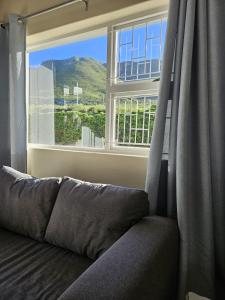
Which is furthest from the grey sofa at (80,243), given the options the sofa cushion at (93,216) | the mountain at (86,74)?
the mountain at (86,74)

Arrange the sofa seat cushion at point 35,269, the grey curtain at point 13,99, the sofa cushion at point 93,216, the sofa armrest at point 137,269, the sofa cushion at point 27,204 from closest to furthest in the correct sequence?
the sofa armrest at point 137,269
the sofa seat cushion at point 35,269
the sofa cushion at point 93,216
the sofa cushion at point 27,204
the grey curtain at point 13,99

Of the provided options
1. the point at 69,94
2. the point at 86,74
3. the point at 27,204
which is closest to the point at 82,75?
the point at 86,74

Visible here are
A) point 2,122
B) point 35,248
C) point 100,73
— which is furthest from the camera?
point 2,122

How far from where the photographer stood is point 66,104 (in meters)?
2.25

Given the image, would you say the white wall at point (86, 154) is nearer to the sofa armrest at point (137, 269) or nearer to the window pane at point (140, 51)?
the window pane at point (140, 51)

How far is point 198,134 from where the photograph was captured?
4.29 feet

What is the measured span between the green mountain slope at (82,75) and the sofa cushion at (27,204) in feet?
3.00

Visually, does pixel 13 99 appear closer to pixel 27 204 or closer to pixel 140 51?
pixel 27 204

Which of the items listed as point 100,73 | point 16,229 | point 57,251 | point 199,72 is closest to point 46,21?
point 100,73

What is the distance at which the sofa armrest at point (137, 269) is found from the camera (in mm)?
772

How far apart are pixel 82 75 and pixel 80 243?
4.97 feet

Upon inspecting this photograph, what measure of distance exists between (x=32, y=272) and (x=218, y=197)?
3.60 ft

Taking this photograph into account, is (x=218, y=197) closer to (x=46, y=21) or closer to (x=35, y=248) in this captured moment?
(x=35, y=248)

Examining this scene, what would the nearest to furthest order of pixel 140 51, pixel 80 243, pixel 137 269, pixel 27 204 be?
1. pixel 137 269
2. pixel 80 243
3. pixel 27 204
4. pixel 140 51
